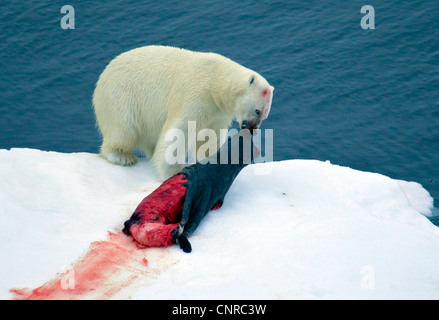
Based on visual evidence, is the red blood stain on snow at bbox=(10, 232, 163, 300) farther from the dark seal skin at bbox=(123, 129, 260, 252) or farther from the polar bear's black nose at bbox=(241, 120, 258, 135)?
the polar bear's black nose at bbox=(241, 120, 258, 135)

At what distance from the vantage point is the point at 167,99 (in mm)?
6000

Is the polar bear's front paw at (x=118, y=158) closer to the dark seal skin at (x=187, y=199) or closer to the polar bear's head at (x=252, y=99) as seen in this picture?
the dark seal skin at (x=187, y=199)

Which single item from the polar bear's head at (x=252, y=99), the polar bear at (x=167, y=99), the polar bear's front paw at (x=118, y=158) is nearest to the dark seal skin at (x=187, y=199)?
the polar bear's head at (x=252, y=99)

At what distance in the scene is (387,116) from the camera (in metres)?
9.02

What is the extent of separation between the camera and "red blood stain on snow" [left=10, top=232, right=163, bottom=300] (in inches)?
147

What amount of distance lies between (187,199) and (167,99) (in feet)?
5.76

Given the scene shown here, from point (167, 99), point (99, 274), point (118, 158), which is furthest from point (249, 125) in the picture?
point (99, 274)

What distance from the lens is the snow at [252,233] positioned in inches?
154

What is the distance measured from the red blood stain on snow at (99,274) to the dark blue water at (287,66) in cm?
457

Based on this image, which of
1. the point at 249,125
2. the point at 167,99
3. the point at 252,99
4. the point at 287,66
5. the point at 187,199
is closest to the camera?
the point at 187,199

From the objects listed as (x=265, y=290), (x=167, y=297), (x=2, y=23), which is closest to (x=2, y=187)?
(x=167, y=297)

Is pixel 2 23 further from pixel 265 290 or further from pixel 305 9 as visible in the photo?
pixel 265 290

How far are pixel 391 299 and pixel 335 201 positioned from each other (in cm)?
151

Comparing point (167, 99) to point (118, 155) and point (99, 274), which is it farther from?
point (99, 274)
